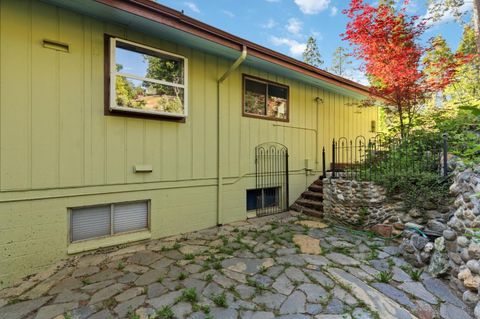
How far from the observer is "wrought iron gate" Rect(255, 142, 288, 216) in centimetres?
550

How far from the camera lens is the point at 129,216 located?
12.5ft

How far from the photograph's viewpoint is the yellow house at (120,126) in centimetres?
293

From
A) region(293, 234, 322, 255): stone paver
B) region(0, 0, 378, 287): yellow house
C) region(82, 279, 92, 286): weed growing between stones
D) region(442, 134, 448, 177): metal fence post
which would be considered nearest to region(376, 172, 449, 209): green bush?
region(442, 134, 448, 177): metal fence post

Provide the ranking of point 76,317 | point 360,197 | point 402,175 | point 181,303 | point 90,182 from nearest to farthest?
point 76,317 < point 181,303 < point 90,182 < point 402,175 < point 360,197

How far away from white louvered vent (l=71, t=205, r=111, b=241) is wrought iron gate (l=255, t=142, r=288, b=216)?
3049 millimetres

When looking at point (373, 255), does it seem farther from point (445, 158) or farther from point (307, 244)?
point (445, 158)

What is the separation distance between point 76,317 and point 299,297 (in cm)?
206

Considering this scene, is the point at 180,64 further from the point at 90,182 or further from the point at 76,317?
the point at 76,317

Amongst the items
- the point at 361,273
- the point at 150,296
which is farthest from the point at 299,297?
the point at 150,296

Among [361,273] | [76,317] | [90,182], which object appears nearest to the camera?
[76,317]

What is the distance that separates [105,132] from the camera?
349 centimetres

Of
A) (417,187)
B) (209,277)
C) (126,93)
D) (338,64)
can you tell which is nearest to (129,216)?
(209,277)

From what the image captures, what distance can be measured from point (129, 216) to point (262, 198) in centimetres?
295

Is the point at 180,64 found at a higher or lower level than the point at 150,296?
higher
